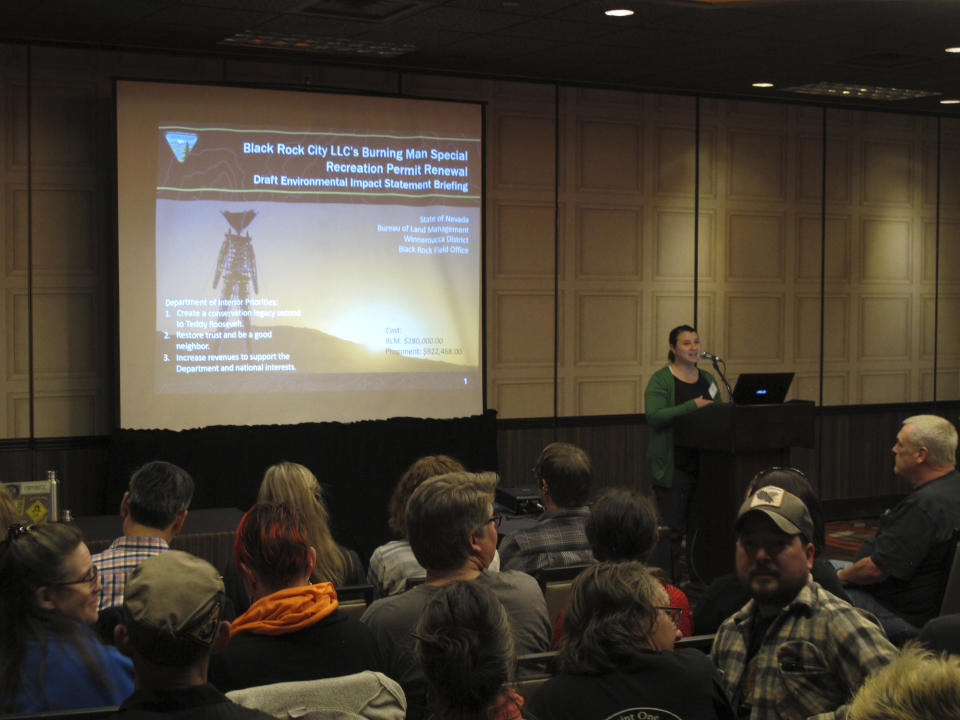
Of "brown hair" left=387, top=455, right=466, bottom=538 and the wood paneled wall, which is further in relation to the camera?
the wood paneled wall

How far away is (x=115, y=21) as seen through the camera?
6.18 meters

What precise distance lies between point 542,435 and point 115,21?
401 cm

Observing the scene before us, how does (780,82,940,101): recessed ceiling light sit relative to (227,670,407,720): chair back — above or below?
above

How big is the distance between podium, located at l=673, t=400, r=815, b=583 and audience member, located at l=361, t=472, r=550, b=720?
3.55 meters

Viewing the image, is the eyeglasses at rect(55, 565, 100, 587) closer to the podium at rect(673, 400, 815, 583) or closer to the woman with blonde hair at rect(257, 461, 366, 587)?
the woman with blonde hair at rect(257, 461, 366, 587)

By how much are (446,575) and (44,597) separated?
3.17ft

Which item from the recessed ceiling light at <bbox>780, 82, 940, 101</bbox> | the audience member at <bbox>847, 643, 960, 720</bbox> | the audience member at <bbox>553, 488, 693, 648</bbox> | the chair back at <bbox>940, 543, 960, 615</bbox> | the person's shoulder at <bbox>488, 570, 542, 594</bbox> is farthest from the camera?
the recessed ceiling light at <bbox>780, 82, 940, 101</bbox>

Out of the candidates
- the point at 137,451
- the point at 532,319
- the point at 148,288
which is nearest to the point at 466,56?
the point at 532,319

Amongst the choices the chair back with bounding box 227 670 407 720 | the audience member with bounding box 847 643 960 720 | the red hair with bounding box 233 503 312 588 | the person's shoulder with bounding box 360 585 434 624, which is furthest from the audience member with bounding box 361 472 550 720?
the audience member with bounding box 847 643 960 720

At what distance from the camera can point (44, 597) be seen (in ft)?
7.45

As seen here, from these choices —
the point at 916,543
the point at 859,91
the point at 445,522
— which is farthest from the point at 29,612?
the point at 859,91

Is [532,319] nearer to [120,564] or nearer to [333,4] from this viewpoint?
[333,4]

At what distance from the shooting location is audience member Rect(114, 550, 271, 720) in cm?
170

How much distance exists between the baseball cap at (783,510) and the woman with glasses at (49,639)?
4.51 ft
